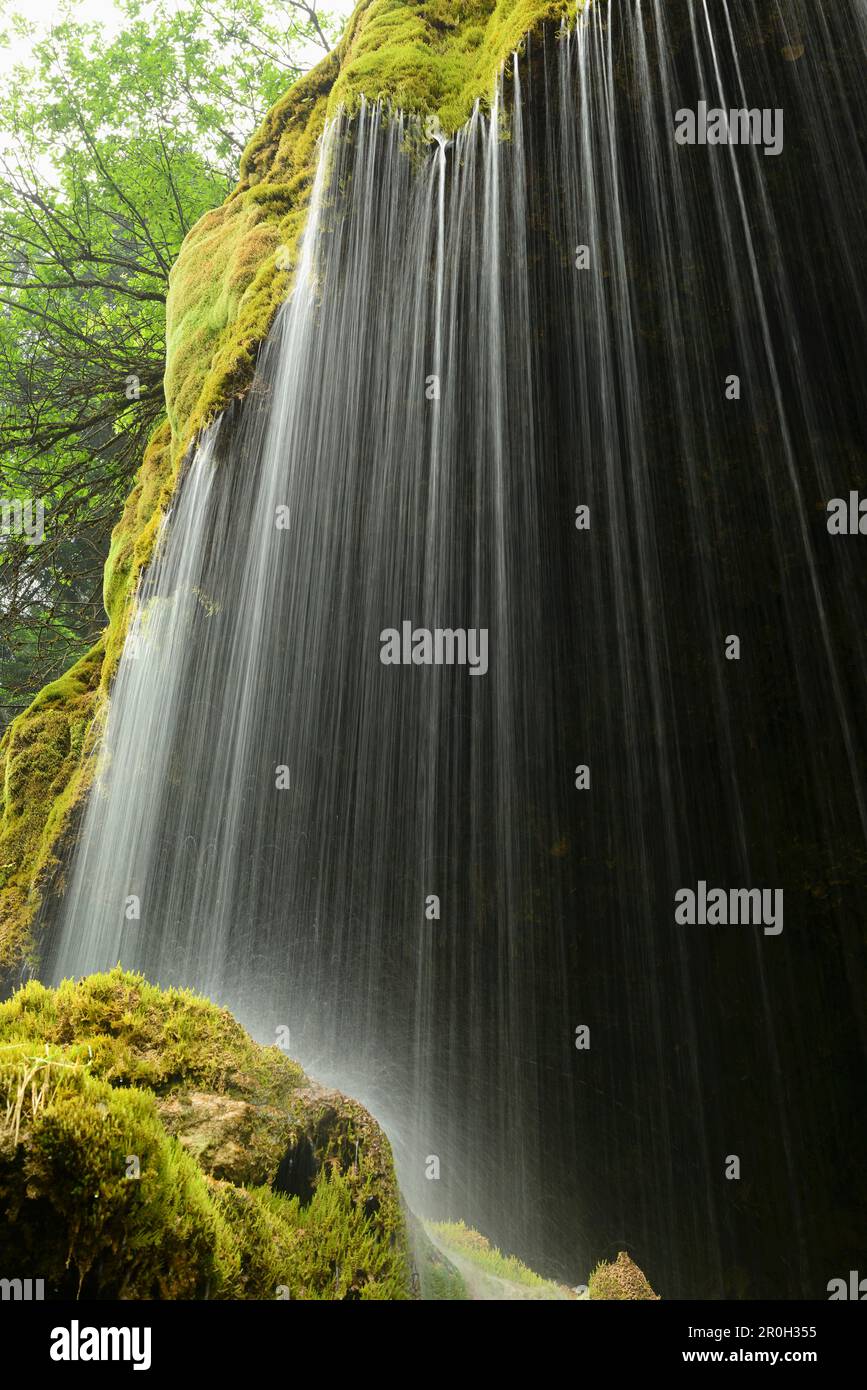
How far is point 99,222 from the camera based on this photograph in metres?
15.6

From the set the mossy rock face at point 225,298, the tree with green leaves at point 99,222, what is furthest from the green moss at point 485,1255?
the tree with green leaves at point 99,222

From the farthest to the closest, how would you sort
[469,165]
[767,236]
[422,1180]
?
[469,165], [767,236], [422,1180]

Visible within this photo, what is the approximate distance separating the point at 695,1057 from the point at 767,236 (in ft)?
18.8

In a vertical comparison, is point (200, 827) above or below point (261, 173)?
below

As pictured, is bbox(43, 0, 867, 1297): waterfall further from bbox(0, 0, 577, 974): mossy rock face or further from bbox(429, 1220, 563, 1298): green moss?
bbox(0, 0, 577, 974): mossy rock face

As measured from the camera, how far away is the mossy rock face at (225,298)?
25.7ft

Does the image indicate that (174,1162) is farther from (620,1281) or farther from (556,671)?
(556,671)

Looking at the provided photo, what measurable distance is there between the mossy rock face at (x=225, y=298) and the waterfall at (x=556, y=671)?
468mm

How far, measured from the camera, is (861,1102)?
442cm

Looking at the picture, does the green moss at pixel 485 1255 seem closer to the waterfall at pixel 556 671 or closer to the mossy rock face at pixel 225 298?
the waterfall at pixel 556 671

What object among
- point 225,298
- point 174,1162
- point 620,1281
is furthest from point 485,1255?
point 225,298
